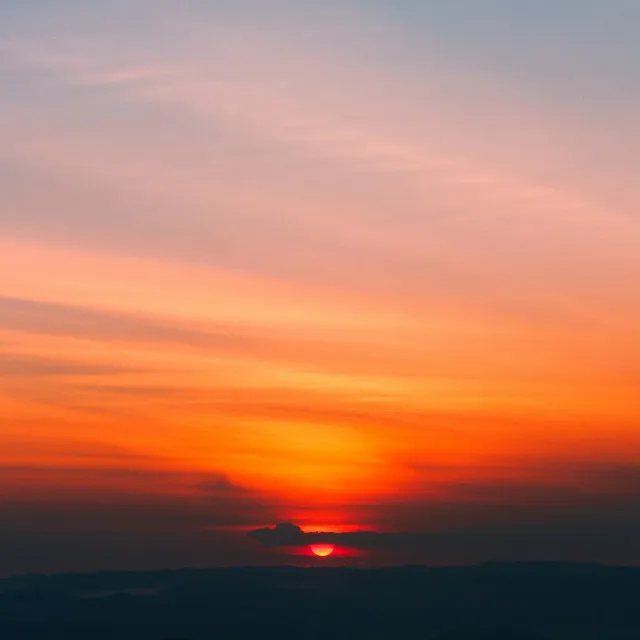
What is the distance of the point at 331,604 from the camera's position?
179 meters

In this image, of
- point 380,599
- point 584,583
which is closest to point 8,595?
point 380,599

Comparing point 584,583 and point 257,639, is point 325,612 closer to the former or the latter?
point 257,639

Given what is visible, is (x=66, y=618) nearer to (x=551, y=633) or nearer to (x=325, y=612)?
(x=325, y=612)

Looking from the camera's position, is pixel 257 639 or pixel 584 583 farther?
pixel 584 583

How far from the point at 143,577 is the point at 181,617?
621 inches

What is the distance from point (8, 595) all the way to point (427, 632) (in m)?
62.2

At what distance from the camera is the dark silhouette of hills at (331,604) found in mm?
168000

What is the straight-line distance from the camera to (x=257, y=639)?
167m

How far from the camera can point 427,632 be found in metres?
172

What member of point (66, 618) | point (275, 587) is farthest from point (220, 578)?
point (66, 618)

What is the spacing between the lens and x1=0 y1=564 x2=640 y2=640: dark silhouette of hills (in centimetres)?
16800

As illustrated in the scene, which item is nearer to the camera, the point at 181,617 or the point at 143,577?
the point at 181,617

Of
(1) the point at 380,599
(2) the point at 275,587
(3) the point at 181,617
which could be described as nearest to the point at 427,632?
(1) the point at 380,599

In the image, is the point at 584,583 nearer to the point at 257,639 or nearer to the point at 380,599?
the point at 380,599
